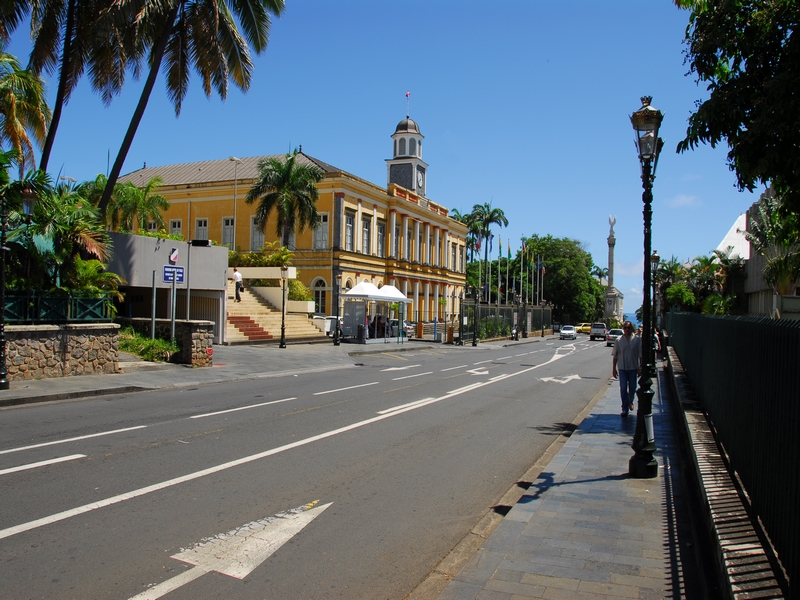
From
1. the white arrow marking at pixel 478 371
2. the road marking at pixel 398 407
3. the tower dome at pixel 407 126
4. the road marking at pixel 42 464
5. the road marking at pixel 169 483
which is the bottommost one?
the white arrow marking at pixel 478 371

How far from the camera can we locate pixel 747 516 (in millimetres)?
5270

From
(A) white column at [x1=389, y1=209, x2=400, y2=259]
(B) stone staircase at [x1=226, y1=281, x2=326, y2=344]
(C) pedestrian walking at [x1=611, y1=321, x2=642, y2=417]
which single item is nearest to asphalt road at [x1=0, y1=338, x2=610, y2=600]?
(C) pedestrian walking at [x1=611, y1=321, x2=642, y2=417]

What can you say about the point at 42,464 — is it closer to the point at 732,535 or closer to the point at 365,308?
the point at 732,535

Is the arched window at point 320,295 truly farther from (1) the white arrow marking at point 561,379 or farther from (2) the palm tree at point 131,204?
(1) the white arrow marking at point 561,379

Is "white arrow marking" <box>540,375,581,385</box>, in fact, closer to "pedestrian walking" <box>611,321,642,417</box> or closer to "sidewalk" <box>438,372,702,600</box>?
"pedestrian walking" <box>611,321,642,417</box>

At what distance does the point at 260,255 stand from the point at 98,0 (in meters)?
22.8

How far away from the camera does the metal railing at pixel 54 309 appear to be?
1664cm

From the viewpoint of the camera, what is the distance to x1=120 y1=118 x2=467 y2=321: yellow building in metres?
50.0

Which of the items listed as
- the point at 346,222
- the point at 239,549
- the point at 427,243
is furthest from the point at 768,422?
the point at 427,243

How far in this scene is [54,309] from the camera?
17.5 metres

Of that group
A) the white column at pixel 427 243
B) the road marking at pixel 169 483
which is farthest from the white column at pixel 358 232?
the road marking at pixel 169 483

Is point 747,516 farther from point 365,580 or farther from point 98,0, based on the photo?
point 98,0

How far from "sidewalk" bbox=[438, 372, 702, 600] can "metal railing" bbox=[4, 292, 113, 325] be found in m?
14.0

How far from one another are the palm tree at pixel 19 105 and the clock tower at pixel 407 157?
1693 inches
